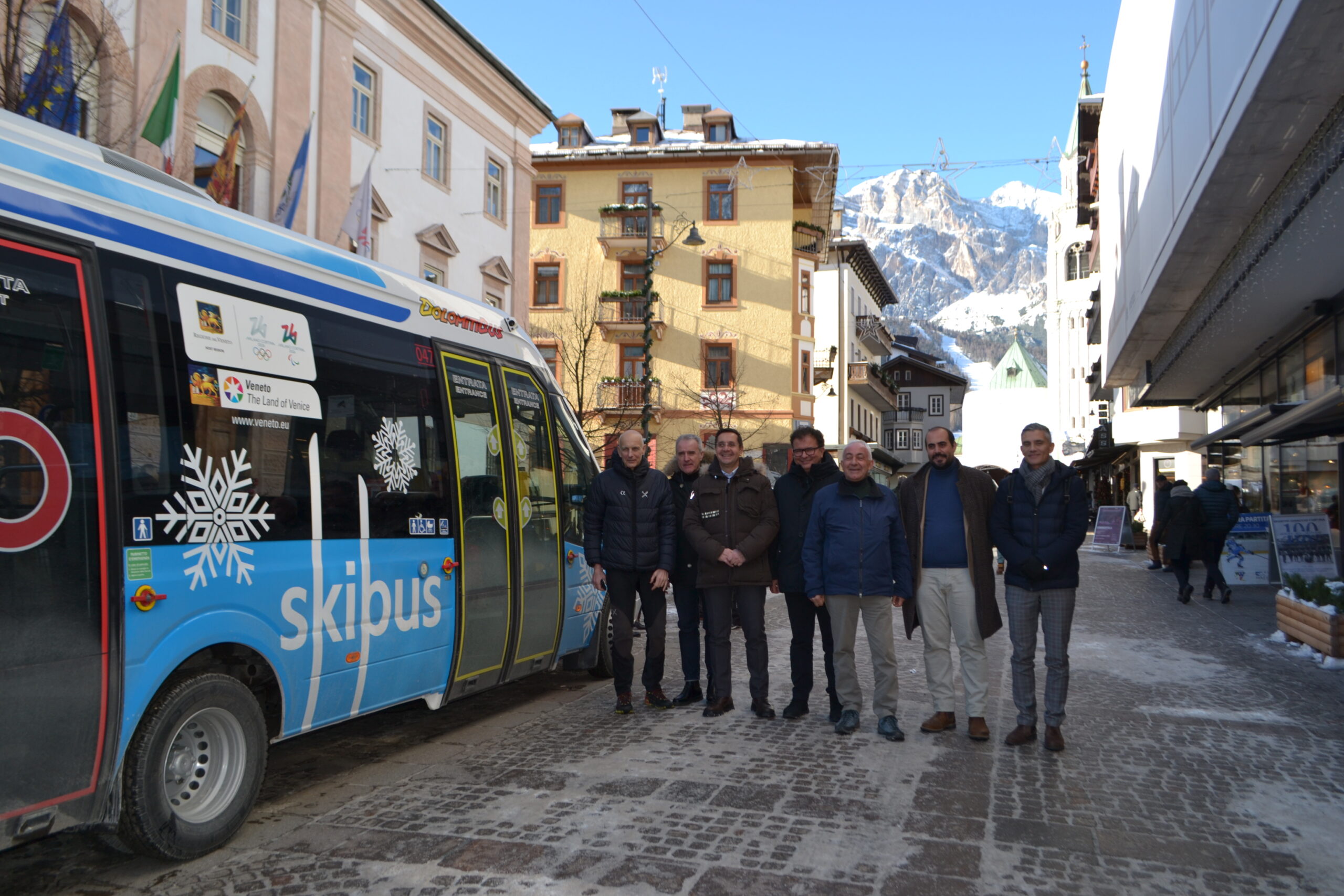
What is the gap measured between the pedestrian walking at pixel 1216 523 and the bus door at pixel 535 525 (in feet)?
37.6

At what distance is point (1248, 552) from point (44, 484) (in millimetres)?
17294

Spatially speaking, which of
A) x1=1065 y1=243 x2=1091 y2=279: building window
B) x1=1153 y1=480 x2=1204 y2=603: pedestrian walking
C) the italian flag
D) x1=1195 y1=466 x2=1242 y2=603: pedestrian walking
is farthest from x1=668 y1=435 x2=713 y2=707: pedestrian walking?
x1=1065 y1=243 x2=1091 y2=279: building window

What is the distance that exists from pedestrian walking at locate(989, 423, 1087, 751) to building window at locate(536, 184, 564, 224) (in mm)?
39721

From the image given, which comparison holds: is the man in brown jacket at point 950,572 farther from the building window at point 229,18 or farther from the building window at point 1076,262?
the building window at point 1076,262

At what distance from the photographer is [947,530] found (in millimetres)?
6934

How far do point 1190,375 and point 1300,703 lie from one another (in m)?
15.8

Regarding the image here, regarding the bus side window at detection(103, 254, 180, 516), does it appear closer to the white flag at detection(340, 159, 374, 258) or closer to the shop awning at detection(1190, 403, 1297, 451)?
the shop awning at detection(1190, 403, 1297, 451)

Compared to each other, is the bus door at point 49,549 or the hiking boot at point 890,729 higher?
the bus door at point 49,549

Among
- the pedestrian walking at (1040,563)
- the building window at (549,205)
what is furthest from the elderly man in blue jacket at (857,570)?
the building window at (549,205)

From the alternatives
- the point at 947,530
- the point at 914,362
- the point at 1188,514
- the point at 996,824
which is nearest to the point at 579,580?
the point at 947,530

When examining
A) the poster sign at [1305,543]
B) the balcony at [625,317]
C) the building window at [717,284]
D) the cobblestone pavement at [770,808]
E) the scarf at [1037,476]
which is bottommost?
the cobblestone pavement at [770,808]

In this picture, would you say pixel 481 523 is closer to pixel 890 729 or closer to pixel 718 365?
pixel 890 729

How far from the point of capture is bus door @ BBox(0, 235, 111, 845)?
3.71 m

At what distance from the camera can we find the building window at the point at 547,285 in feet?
146
